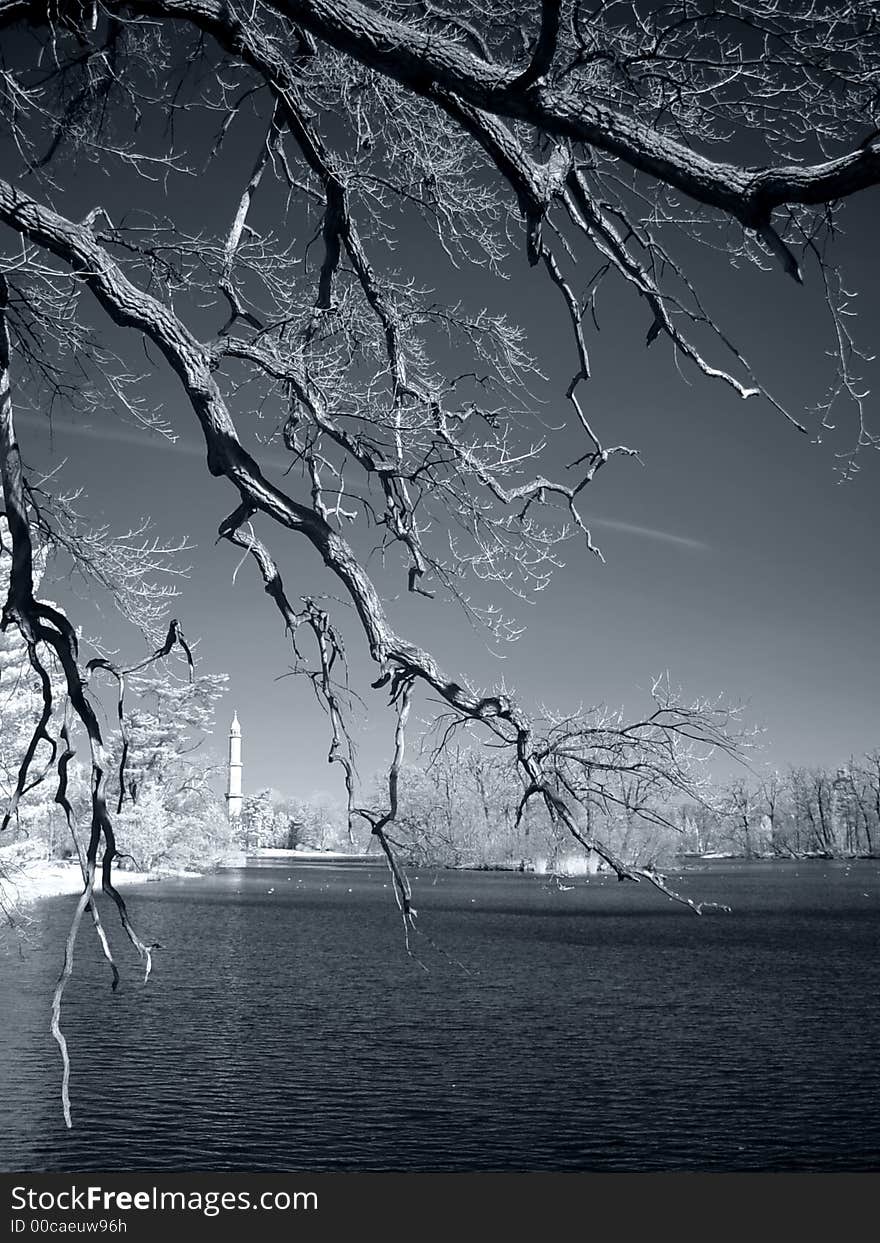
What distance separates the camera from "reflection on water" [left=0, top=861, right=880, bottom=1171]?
11.8 metres

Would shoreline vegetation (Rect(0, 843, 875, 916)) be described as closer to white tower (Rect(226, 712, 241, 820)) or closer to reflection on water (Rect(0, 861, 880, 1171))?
reflection on water (Rect(0, 861, 880, 1171))

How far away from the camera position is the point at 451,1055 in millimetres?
Result: 15883

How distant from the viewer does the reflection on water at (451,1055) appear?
11758 mm

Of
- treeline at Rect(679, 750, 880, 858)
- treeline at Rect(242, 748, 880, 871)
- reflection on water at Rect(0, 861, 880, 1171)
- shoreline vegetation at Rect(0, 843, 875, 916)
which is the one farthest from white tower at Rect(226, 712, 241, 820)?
reflection on water at Rect(0, 861, 880, 1171)

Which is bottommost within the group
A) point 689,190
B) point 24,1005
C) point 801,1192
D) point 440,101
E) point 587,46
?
point 801,1192

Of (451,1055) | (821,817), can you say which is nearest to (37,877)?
(451,1055)

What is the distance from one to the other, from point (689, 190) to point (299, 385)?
5.96 feet

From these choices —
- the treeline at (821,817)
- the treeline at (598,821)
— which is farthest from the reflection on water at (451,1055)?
the treeline at (821,817)

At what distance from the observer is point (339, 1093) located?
45.2 ft

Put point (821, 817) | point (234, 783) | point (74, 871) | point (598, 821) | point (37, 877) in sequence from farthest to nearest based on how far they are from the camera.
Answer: point (234, 783), point (821, 817), point (74, 871), point (37, 877), point (598, 821)

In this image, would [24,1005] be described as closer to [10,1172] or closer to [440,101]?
[10,1172]

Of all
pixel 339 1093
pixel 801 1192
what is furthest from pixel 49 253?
pixel 339 1093

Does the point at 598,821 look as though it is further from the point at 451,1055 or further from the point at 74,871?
the point at 74,871

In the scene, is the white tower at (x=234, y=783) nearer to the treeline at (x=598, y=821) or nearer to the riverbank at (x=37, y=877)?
the treeline at (x=598, y=821)
